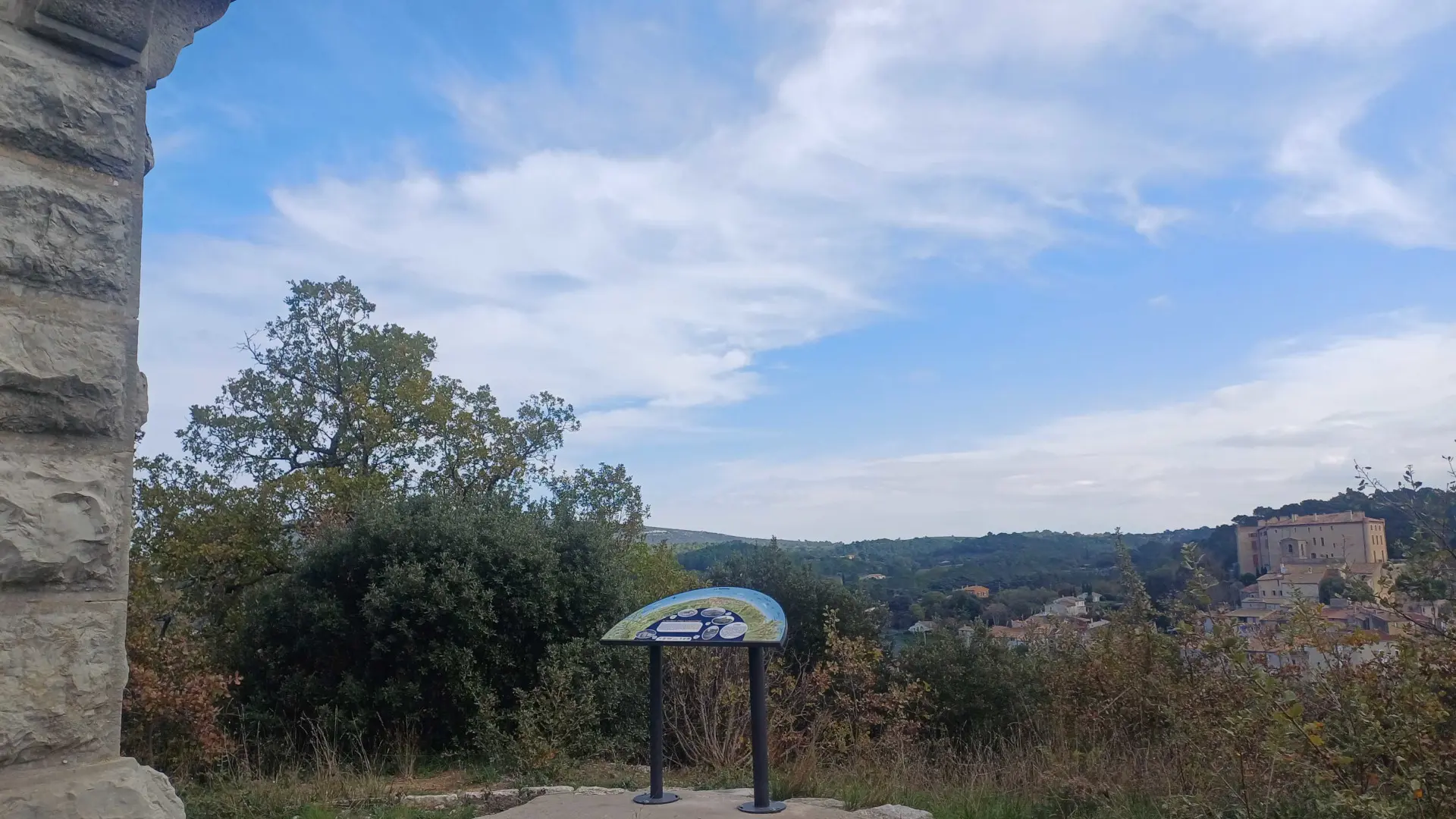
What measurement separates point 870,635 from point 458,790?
22.1 feet

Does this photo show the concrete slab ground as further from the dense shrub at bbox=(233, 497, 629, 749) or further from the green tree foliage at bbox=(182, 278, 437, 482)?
the green tree foliage at bbox=(182, 278, 437, 482)

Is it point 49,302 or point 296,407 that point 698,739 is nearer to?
point 49,302

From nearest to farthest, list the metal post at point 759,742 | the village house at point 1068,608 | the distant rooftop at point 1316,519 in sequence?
1. the metal post at point 759,742
2. the distant rooftop at point 1316,519
3. the village house at point 1068,608

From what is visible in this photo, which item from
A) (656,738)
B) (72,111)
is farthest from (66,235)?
(656,738)

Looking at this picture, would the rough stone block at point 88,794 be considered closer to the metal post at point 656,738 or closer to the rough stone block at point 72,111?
the rough stone block at point 72,111

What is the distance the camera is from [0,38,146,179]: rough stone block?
2.20m

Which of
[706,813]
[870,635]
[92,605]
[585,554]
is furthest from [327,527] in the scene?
[92,605]

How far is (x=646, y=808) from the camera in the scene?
635 centimetres

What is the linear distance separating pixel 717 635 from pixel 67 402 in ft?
15.6

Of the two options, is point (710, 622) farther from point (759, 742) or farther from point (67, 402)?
point (67, 402)

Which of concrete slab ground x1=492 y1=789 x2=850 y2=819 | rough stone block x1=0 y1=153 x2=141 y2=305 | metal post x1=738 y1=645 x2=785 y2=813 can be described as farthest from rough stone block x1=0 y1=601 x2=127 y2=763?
metal post x1=738 y1=645 x2=785 y2=813

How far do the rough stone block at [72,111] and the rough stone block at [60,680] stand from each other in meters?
1.01

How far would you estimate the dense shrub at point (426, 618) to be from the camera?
10047 mm

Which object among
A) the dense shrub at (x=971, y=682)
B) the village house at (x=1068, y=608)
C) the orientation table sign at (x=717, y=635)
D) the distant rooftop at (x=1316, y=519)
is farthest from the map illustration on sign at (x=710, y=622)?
the village house at (x=1068, y=608)
